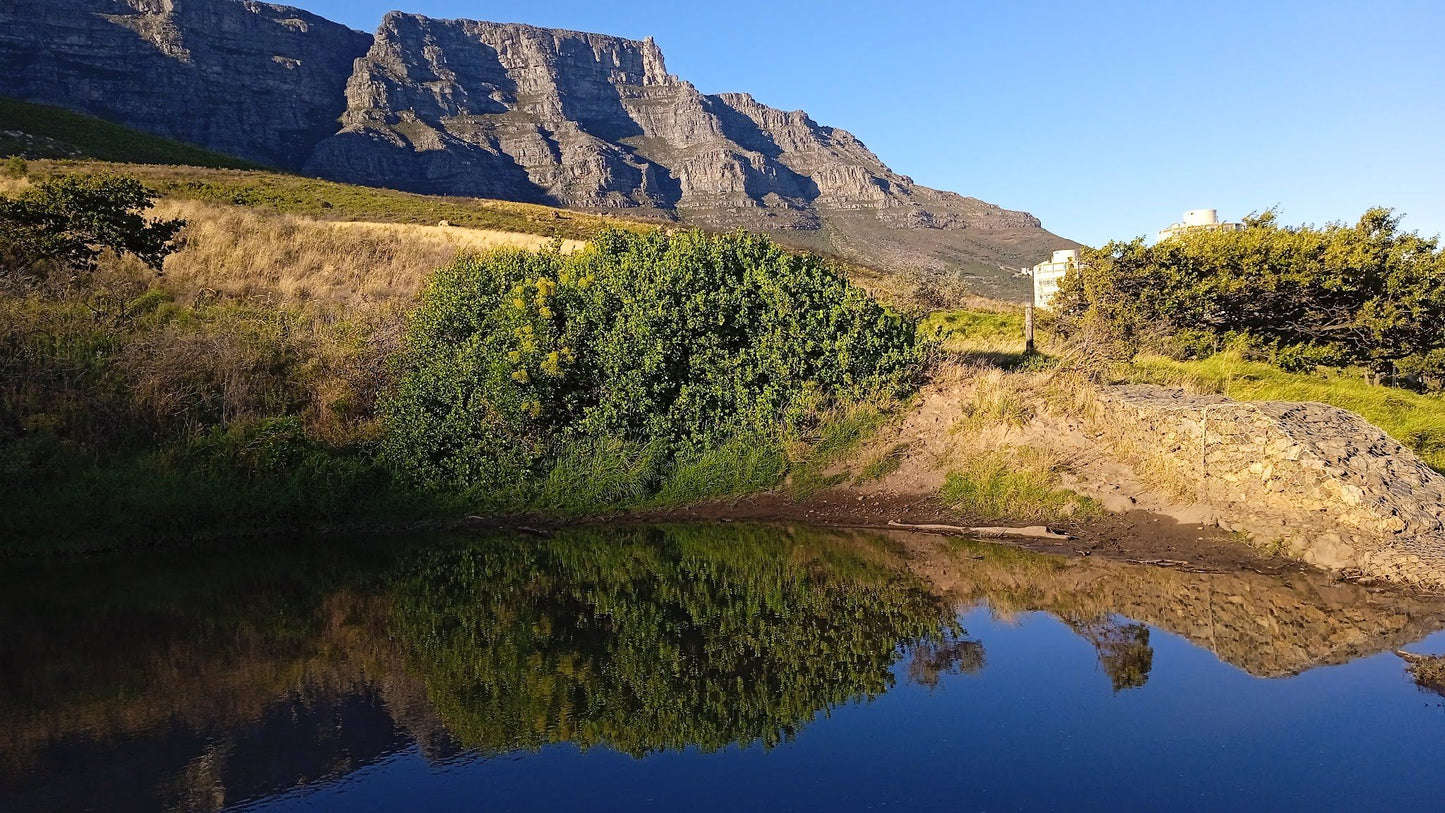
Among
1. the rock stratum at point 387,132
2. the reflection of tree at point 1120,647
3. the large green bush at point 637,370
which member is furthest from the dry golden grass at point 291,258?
the rock stratum at point 387,132

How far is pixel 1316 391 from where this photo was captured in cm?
1800

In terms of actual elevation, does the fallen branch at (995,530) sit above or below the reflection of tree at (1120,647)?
above

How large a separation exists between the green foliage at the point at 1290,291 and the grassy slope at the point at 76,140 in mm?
41338

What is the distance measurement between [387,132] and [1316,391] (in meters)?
175

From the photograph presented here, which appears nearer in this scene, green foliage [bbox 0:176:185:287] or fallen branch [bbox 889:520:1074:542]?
fallen branch [bbox 889:520:1074:542]

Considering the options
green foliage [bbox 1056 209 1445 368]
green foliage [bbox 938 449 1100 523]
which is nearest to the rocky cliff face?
green foliage [bbox 1056 209 1445 368]

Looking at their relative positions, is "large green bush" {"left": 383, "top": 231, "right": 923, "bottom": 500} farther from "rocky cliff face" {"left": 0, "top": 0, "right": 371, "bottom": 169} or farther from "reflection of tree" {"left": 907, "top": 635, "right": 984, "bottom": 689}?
"rocky cliff face" {"left": 0, "top": 0, "right": 371, "bottom": 169}

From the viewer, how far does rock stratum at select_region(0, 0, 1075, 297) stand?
14950 centimetres

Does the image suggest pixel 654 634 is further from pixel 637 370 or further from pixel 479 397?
pixel 479 397

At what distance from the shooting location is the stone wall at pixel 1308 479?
1093cm

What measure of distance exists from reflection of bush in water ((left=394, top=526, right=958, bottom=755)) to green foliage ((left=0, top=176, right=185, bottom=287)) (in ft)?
45.2

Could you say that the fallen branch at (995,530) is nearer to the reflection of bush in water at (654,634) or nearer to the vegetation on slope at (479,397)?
the reflection of bush in water at (654,634)

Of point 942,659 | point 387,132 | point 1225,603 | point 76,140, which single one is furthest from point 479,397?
point 387,132

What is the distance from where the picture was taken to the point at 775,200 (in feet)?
559
